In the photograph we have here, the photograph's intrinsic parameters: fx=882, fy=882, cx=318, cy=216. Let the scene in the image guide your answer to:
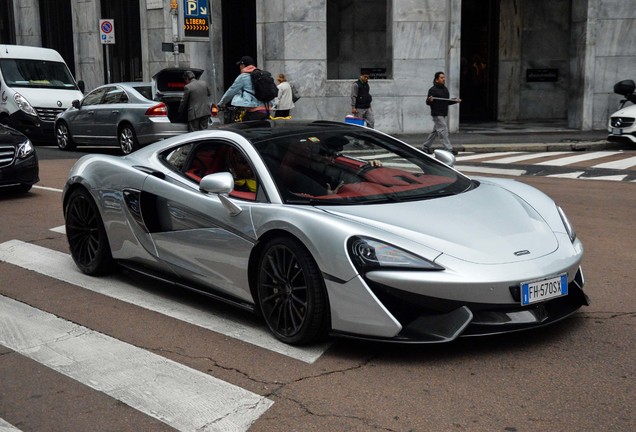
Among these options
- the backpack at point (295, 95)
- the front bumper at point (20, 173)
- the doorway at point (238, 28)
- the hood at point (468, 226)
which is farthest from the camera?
the doorway at point (238, 28)

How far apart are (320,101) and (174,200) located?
59.7 ft

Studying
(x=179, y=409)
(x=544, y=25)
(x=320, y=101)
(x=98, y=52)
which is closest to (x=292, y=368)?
(x=179, y=409)

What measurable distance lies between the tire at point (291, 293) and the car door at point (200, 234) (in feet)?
0.69

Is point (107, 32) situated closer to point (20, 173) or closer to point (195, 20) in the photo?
point (195, 20)

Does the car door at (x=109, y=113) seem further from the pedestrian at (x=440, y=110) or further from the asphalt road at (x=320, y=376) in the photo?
the asphalt road at (x=320, y=376)

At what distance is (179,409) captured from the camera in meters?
4.51

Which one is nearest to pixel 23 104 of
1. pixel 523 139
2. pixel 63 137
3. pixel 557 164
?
pixel 63 137

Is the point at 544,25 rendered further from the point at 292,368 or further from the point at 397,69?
the point at 292,368

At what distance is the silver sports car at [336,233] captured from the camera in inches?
195

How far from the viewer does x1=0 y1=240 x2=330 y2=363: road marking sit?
5469 millimetres

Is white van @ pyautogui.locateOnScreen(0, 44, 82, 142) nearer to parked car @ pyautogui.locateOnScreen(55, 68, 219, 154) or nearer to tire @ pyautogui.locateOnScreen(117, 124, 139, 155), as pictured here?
parked car @ pyautogui.locateOnScreen(55, 68, 219, 154)

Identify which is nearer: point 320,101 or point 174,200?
point 174,200

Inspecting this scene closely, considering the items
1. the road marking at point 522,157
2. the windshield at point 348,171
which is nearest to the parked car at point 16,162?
the windshield at point 348,171

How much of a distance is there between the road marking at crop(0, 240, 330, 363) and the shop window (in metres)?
19.6
